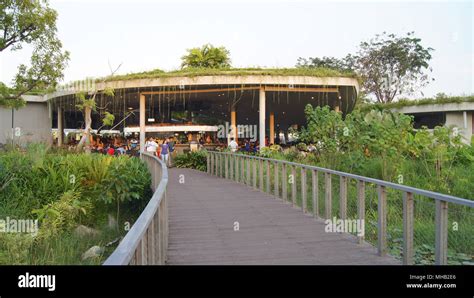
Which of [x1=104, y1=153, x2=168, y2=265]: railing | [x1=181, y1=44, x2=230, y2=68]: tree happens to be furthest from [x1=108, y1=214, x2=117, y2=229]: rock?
[x1=181, y1=44, x2=230, y2=68]: tree

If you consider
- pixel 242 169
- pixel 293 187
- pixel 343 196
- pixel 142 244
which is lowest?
pixel 242 169

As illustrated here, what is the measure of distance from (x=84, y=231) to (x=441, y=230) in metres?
9.23

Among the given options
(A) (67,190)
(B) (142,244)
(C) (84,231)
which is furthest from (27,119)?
(B) (142,244)

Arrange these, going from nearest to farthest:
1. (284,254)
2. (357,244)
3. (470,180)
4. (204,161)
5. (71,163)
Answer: (284,254) < (357,244) < (470,180) < (71,163) < (204,161)

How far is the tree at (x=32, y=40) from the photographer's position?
61.1 ft

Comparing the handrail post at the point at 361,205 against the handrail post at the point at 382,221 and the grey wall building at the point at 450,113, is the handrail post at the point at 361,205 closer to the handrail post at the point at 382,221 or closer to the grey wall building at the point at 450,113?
the handrail post at the point at 382,221

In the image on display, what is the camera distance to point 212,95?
25.2 metres

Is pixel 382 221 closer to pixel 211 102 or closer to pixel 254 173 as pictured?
pixel 254 173

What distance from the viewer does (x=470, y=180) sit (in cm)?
1217

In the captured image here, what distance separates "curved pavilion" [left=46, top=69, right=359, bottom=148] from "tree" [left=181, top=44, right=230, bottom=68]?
5.41 metres

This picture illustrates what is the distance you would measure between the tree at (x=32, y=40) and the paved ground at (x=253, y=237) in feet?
38.4
